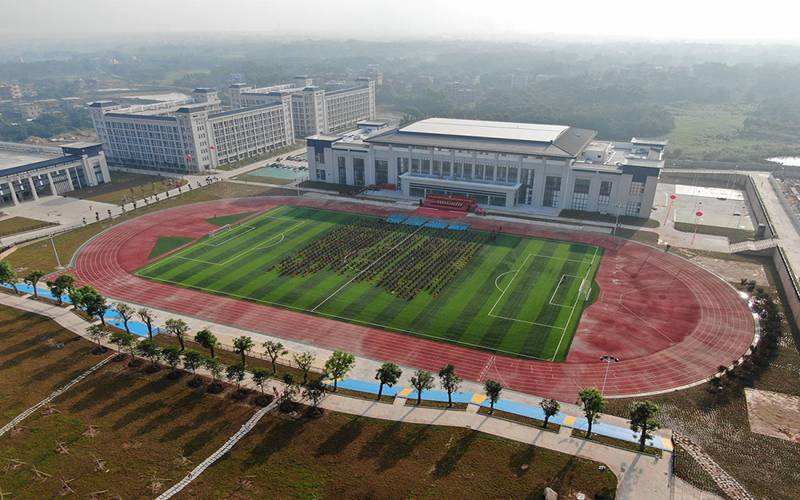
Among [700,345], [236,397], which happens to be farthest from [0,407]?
[700,345]

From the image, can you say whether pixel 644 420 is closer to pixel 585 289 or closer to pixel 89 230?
pixel 585 289

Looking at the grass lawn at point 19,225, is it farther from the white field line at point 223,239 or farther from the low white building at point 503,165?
the low white building at point 503,165

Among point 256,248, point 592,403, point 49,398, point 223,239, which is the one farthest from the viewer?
point 223,239

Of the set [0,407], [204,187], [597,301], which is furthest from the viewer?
[204,187]

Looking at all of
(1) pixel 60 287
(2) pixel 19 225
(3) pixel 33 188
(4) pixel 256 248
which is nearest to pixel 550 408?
(4) pixel 256 248

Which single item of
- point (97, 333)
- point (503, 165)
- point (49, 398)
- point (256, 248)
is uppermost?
point (503, 165)

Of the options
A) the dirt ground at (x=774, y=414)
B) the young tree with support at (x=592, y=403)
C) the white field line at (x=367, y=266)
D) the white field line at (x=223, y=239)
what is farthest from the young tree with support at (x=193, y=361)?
the dirt ground at (x=774, y=414)

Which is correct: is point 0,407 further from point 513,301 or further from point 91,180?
point 91,180

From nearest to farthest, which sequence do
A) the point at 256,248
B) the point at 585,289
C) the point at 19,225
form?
the point at 585,289 → the point at 256,248 → the point at 19,225
